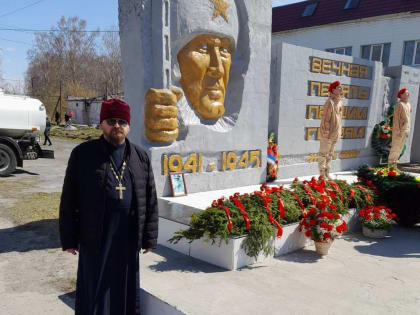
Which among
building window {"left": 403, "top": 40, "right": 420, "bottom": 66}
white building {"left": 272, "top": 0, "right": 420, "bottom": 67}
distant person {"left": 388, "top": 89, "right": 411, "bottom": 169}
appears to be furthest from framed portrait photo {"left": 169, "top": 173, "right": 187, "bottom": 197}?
building window {"left": 403, "top": 40, "right": 420, "bottom": 66}

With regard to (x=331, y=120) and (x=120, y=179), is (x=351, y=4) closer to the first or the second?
(x=331, y=120)

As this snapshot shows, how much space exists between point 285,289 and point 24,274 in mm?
2874

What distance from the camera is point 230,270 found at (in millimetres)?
3699

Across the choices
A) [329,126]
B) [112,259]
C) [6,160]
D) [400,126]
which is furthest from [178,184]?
[6,160]

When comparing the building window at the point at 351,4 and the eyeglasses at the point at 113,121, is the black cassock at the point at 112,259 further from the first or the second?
the building window at the point at 351,4

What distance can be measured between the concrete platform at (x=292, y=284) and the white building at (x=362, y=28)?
16.9 m

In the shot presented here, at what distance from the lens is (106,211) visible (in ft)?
8.18

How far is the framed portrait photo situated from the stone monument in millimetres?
86

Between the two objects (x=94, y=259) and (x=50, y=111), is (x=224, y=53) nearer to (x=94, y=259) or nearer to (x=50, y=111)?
(x=94, y=259)

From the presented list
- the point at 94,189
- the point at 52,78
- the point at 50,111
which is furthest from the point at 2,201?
the point at 52,78

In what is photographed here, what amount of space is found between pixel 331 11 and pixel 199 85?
18151mm

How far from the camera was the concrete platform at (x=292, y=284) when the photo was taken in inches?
116

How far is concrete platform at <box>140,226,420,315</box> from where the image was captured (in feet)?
9.64

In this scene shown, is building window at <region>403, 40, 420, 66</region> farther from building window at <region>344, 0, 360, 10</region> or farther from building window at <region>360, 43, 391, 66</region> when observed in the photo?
building window at <region>344, 0, 360, 10</region>
